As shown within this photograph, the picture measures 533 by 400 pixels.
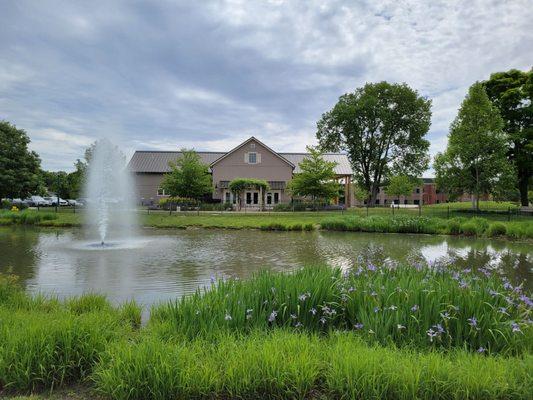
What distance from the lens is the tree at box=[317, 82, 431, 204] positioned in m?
50.1

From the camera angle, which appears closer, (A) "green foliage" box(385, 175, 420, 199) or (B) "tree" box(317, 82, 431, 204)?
(B) "tree" box(317, 82, 431, 204)

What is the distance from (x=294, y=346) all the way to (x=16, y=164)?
46492 millimetres

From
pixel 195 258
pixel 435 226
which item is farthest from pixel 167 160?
pixel 195 258

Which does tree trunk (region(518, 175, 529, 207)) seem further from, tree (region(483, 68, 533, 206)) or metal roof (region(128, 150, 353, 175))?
metal roof (region(128, 150, 353, 175))

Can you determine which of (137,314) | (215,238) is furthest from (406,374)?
A: (215,238)

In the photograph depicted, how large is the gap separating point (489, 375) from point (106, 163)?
2182cm

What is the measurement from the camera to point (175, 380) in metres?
3.57

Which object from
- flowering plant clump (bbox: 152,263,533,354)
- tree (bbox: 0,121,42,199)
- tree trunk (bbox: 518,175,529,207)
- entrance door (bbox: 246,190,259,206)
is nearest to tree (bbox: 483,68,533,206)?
tree trunk (bbox: 518,175,529,207)

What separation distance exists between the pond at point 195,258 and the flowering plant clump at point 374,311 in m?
2.32

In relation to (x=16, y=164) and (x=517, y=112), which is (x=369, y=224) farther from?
(x=16, y=164)

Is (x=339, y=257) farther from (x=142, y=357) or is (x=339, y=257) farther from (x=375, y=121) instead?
(x=375, y=121)

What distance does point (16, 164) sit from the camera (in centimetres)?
4153

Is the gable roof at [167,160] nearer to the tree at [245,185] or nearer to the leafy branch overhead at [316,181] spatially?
the tree at [245,185]

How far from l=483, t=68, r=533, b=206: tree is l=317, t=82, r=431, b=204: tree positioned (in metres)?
9.24
